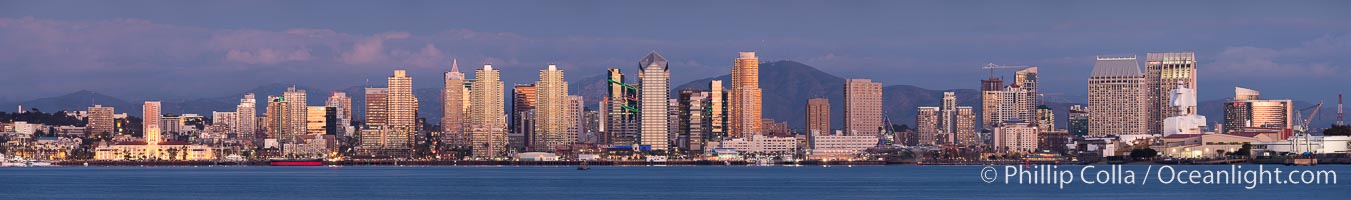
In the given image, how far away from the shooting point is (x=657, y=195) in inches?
4269

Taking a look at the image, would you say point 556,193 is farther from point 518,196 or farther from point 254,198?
point 254,198

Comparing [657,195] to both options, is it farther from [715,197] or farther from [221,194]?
[221,194]

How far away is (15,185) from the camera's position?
127000 mm

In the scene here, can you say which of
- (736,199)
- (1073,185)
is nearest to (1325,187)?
(1073,185)

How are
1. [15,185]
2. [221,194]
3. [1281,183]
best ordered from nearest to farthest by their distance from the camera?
1. [221,194]
2. [1281,183]
3. [15,185]

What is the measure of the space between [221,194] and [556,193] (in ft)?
56.7

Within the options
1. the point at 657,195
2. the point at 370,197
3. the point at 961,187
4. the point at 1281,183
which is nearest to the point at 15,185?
the point at 370,197

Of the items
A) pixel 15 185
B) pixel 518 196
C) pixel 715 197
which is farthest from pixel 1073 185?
pixel 15 185

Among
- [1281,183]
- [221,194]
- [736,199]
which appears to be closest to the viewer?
[736,199]

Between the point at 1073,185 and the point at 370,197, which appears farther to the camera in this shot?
the point at 1073,185

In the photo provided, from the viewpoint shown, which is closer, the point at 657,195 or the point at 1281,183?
the point at 657,195

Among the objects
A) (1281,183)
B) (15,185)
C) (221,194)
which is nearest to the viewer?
(221,194)

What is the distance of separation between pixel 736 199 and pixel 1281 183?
34388 mm

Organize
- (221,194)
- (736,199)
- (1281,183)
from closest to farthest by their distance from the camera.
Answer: (736,199), (221,194), (1281,183)
